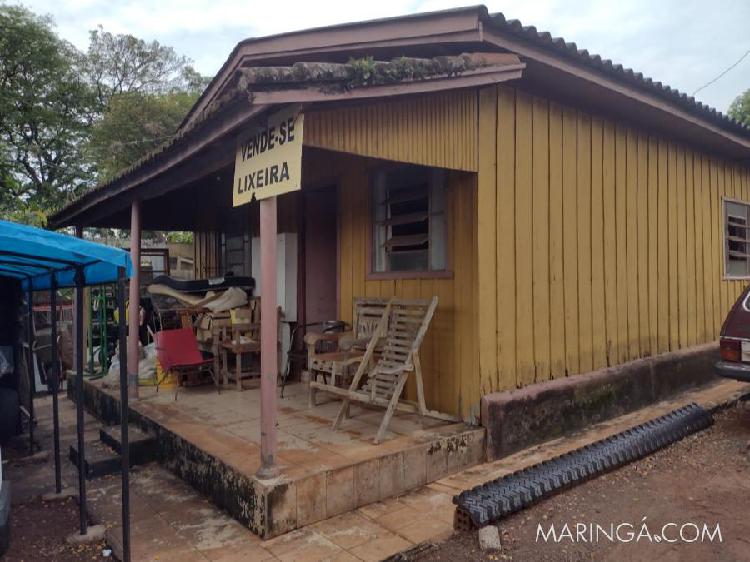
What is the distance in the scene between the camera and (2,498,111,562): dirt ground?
3.13 meters

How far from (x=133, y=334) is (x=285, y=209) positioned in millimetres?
2381

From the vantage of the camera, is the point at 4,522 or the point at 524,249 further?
the point at 524,249

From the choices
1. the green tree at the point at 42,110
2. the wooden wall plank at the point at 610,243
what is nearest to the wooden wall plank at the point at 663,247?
the wooden wall plank at the point at 610,243

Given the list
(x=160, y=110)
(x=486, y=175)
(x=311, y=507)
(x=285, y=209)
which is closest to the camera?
(x=311, y=507)

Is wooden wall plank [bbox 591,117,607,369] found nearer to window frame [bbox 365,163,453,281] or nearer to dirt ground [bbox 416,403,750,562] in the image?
dirt ground [bbox 416,403,750,562]

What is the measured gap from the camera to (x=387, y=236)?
544 centimetres

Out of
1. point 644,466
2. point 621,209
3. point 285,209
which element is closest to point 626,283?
point 621,209

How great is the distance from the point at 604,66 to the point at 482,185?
161 centimetres

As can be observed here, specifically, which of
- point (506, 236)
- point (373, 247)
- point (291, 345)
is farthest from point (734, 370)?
point (291, 345)

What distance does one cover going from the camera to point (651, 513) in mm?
3418

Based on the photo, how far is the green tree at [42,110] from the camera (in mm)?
17875

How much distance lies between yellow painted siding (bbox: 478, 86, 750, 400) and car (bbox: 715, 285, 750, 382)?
100 centimetres

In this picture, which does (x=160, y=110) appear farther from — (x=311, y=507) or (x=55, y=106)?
(x=311, y=507)

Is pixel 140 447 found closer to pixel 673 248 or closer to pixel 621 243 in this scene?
pixel 621 243
